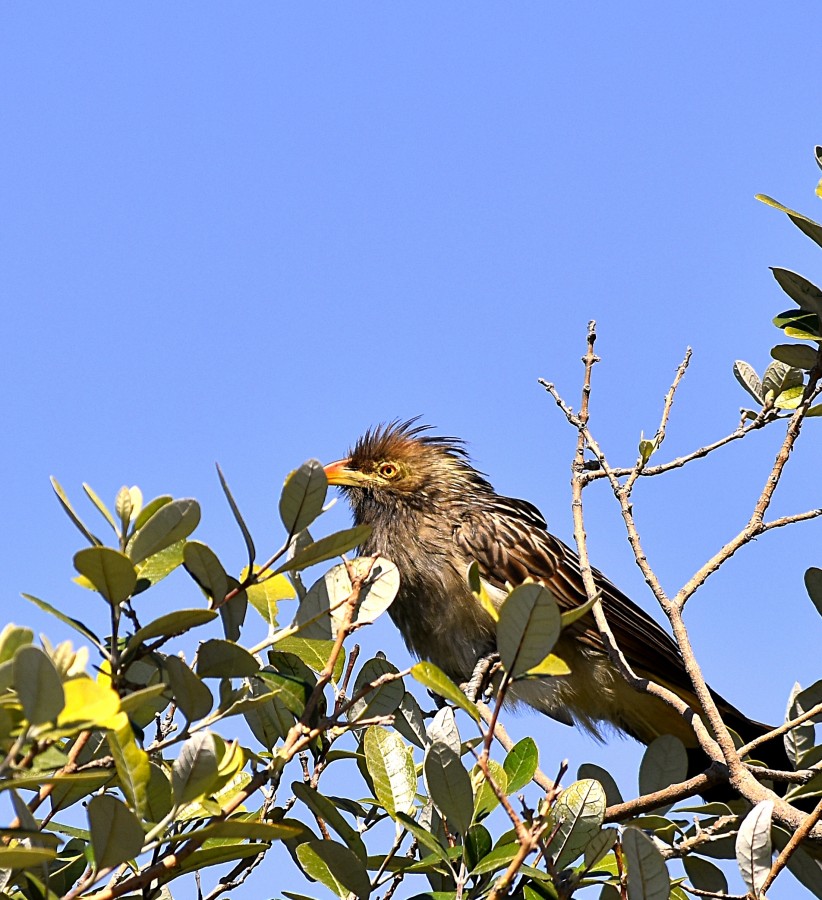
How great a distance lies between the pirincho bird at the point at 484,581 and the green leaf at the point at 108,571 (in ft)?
10.2

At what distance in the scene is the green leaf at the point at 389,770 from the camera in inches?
95.2

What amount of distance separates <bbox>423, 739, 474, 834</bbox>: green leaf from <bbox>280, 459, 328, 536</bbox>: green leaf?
53cm

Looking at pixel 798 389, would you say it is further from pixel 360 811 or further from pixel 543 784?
pixel 360 811

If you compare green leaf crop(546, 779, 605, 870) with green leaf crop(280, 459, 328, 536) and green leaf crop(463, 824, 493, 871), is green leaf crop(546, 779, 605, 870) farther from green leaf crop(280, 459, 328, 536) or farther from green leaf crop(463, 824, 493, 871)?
green leaf crop(280, 459, 328, 536)

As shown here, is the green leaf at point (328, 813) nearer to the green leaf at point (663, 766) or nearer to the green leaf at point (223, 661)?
the green leaf at point (223, 661)

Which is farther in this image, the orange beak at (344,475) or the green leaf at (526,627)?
the orange beak at (344,475)

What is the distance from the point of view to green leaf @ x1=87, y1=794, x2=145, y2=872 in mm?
1681

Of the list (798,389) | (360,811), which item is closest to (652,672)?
(798,389)

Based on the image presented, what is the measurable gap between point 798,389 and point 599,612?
96cm

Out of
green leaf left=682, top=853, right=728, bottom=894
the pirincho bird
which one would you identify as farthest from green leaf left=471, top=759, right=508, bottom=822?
the pirincho bird

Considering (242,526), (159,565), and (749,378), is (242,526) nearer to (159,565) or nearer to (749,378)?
(159,565)

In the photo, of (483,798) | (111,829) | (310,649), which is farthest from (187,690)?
(483,798)

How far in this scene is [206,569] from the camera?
2.01 metres

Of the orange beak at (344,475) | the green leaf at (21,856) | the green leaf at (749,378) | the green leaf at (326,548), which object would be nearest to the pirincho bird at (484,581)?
the orange beak at (344,475)
